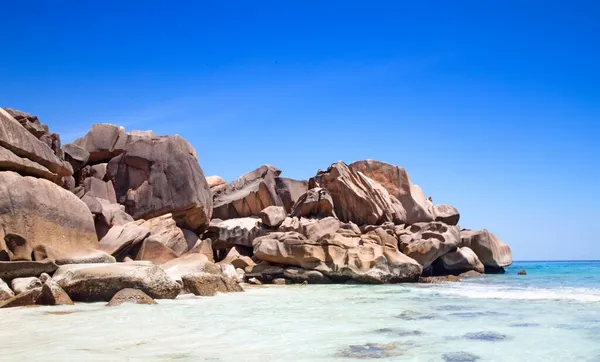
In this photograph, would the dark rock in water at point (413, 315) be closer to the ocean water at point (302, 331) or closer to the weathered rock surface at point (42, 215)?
the ocean water at point (302, 331)

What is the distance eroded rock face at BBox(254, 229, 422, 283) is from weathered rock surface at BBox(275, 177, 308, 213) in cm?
650

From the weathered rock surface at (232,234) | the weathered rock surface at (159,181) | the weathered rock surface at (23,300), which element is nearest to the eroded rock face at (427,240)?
the weathered rock surface at (232,234)

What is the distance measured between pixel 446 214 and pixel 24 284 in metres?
23.6

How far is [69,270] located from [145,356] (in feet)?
21.4

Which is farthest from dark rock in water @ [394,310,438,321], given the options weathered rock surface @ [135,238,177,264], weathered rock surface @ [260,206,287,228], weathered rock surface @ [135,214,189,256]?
weathered rock surface @ [260,206,287,228]

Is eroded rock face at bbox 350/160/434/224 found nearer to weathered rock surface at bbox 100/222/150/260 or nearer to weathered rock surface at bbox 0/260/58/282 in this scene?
weathered rock surface at bbox 100/222/150/260

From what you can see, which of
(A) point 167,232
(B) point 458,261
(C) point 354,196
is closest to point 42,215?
(A) point 167,232

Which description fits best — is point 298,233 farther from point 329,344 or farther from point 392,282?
point 329,344

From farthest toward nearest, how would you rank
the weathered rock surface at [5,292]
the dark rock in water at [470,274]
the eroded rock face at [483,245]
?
the eroded rock face at [483,245] < the dark rock in water at [470,274] < the weathered rock surface at [5,292]

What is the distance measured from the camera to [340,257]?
67.2 feet

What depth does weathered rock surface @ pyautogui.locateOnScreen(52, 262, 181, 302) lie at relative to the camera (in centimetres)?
1149

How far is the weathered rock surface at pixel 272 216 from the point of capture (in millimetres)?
24422

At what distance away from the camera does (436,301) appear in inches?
522

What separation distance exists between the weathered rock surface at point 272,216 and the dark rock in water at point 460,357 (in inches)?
715
